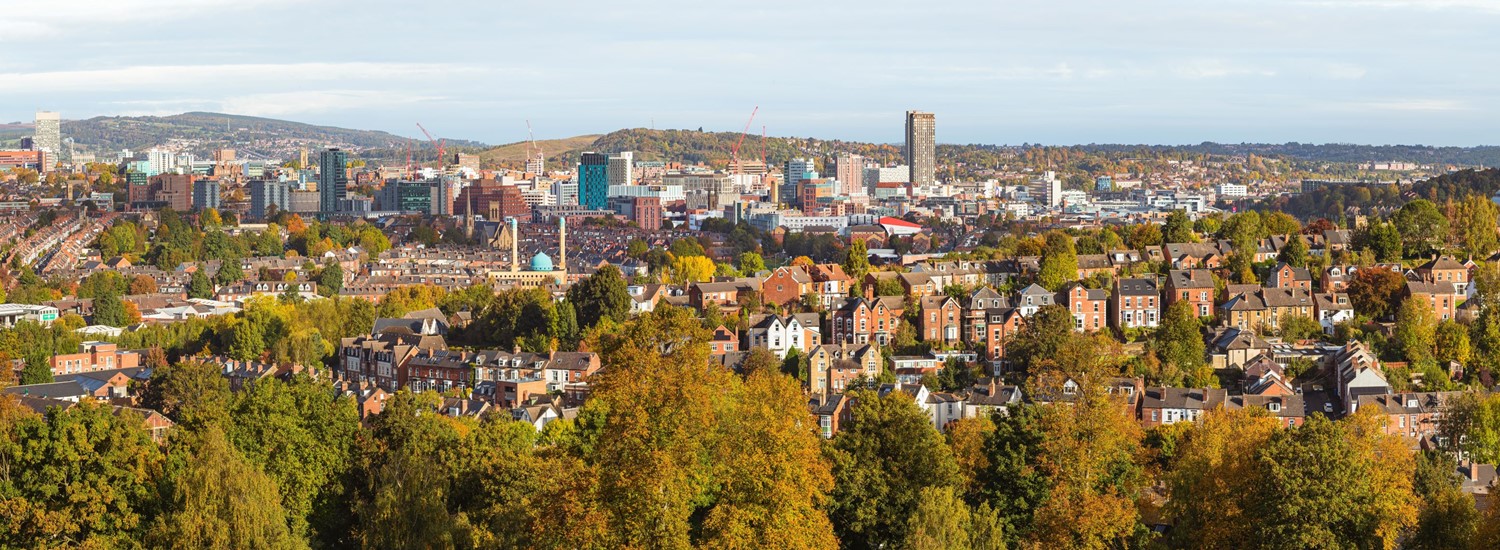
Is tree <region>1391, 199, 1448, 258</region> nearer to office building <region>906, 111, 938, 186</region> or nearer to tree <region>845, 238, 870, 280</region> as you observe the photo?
tree <region>845, 238, 870, 280</region>

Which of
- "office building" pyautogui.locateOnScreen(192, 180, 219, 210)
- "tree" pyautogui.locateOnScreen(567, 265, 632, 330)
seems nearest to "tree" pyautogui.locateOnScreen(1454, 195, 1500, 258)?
"tree" pyautogui.locateOnScreen(567, 265, 632, 330)

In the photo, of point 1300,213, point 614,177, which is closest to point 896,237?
point 1300,213

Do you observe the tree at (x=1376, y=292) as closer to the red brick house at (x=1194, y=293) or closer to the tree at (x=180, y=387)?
the red brick house at (x=1194, y=293)

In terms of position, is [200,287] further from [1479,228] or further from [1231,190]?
[1231,190]

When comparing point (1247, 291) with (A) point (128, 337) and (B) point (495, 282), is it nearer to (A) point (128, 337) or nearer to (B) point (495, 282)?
(A) point (128, 337)

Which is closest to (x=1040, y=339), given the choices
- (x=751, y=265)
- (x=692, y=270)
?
(x=692, y=270)

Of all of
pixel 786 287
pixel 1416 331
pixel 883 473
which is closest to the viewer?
pixel 883 473
